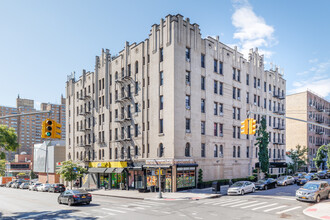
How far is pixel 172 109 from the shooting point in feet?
121

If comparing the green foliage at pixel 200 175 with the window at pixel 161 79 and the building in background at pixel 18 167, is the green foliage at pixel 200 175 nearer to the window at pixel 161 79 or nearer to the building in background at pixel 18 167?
the window at pixel 161 79

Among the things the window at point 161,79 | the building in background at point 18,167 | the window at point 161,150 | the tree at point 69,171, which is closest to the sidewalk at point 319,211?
the window at point 161,150

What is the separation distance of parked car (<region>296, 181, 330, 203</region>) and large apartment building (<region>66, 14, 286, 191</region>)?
10.1 metres

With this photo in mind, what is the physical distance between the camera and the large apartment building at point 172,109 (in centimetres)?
3778

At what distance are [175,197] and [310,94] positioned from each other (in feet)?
201

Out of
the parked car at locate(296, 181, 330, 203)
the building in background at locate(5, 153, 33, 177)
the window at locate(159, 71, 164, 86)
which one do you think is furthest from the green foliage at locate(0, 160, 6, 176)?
the parked car at locate(296, 181, 330, 203)

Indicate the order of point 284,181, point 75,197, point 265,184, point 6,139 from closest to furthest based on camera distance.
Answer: point 75,197, point 6,139, point 265,184, point 284,181

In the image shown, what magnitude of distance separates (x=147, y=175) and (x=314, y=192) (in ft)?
70.7

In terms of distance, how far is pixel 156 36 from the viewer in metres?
40.6

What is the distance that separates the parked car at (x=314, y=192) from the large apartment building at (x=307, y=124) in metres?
49.8

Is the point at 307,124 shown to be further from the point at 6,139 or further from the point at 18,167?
the point at 18,167

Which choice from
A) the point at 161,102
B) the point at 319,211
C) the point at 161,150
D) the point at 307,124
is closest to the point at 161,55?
the point at 161,102

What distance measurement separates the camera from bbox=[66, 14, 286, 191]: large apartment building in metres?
37.8

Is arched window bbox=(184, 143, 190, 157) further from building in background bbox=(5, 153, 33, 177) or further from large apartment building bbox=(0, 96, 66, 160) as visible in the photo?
large apartment building bbox=(0, 96, 66, 160)
